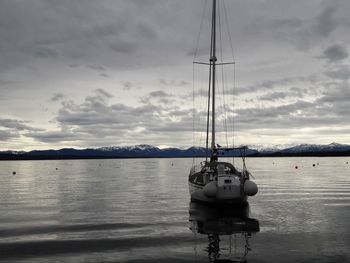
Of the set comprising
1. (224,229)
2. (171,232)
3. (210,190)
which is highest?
(210,190)

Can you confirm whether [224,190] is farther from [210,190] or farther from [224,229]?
[224,229]

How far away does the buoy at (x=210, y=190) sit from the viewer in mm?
28792

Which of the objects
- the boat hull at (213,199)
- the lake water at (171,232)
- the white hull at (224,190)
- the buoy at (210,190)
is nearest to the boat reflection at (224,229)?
the lake water at (171,232)

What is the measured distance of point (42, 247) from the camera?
63.3 feet

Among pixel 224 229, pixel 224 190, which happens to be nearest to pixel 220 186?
pixel 224 190

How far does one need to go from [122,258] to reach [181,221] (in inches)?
408

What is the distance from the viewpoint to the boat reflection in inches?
704

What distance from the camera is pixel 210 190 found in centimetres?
2886

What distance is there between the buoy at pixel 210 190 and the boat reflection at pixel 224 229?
1695 mm

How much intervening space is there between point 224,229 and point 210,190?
5418 millimetres

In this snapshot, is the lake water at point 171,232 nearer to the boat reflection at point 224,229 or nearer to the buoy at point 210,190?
the boat reflection at point 224,229

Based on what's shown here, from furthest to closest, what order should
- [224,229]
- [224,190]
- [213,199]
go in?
[213,199] → [224,190] → [224,229]

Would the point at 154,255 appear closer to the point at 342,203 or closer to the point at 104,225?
the point at 104,225

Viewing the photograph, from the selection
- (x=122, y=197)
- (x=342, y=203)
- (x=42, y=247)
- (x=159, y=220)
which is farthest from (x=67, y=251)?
(x=342, y=203)
